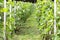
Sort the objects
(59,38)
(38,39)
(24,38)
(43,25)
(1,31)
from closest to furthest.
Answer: (59,38) < (1,31) < (43,25) < (38,39) < (24,38)

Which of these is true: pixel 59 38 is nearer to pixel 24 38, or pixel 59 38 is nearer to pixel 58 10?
pixel 58 10

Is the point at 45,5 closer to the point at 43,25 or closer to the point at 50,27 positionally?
the point at 43,25

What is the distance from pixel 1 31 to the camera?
515cm

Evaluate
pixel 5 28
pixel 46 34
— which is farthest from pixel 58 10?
pixel 5 28

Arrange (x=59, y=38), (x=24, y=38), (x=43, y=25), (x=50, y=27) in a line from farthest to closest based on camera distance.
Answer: (x=24, y=38) → (x=43, y=25) → (x=50, y=27) → (x=59, y=38)

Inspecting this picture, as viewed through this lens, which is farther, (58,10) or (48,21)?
(48,21)

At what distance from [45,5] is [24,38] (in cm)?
141

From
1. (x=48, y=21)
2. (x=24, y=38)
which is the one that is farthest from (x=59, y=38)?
(x=24, y=38)

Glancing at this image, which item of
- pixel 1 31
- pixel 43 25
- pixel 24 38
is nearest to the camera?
pixel 1 31

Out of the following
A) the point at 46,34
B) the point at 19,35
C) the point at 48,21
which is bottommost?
the point at 19,35

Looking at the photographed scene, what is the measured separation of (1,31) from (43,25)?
162 centimetres

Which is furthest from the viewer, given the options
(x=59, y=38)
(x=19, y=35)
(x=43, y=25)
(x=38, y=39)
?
(x=19, y=35)

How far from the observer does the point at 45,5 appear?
22.6 ft

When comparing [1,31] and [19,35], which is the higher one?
[1,31]
